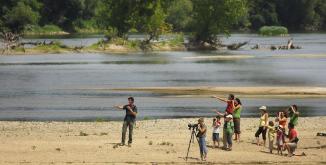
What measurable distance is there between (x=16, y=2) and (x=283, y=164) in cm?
15617

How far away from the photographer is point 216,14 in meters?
140

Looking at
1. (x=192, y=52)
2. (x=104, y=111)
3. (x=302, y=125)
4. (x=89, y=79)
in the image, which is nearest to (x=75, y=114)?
(x=104, y=111)

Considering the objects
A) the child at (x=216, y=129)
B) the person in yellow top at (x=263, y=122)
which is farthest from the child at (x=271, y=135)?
the child at (x=216, y=129)

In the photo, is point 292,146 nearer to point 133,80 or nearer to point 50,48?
point 133,80

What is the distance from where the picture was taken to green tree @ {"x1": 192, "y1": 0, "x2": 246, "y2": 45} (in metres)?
139

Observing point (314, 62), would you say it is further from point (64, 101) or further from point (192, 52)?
point (64, 101)

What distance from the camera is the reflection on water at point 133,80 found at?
2037 inches

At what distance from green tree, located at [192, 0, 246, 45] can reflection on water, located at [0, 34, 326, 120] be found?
8.52 metres

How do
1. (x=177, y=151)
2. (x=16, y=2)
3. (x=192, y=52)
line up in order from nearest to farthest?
1. (x=177, y=151)
2. (x=192, y=52)
3. (x=16, y=2)

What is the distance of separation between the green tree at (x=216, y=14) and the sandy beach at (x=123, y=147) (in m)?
97.2

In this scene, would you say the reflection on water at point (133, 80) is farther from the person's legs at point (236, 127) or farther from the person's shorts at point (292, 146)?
the person's shorts at point (292, 146)

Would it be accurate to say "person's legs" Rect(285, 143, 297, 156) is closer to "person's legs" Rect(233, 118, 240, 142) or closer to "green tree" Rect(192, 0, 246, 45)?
"person's legs" Rect(233, 118, 240, 142)

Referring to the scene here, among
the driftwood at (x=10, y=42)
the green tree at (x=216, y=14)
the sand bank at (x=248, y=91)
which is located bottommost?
the driftwood at (x=10, y=42)

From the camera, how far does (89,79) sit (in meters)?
79.6
